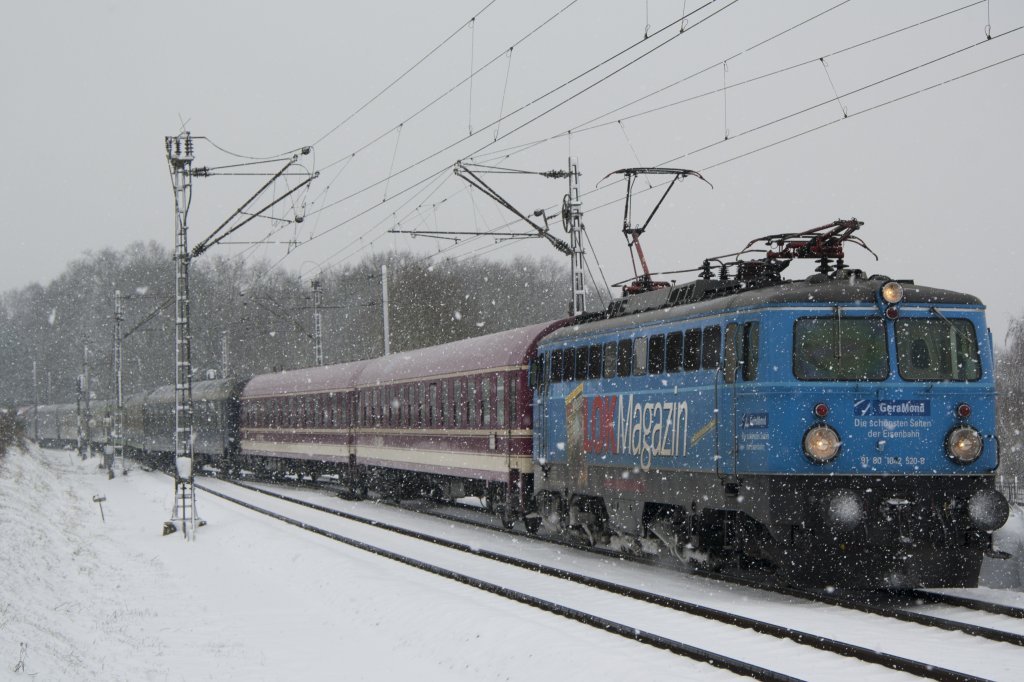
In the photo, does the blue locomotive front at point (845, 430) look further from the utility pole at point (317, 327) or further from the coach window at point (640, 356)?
the utility pole at point (317, 327)

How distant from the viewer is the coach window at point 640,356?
1541 centimetres

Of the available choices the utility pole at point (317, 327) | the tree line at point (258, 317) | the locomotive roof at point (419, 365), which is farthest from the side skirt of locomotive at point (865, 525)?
the tree line at point (258, 317)

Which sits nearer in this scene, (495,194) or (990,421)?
(990,421)

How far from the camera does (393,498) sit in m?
31.2

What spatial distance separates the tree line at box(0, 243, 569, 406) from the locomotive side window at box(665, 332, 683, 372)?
1867 inches

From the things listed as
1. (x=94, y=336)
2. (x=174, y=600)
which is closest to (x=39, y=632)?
(x=174, y=600)

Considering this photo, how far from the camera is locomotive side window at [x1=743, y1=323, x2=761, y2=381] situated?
1284 cm

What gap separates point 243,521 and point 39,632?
13.0 meters

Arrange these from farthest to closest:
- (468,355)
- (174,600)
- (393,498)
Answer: (393,498) → (468,355) → (174,600)

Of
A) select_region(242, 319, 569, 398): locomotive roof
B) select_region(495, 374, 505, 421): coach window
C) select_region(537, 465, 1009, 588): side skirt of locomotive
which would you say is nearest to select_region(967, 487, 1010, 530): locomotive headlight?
select_region(537, 465, 1009, 588): side skirt of locomotive

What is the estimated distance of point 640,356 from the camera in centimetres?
1555

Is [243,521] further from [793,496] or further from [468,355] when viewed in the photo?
[793,496]

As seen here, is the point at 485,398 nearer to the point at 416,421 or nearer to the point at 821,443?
the point at 416,421

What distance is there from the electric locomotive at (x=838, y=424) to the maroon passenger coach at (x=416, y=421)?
7012 mm
